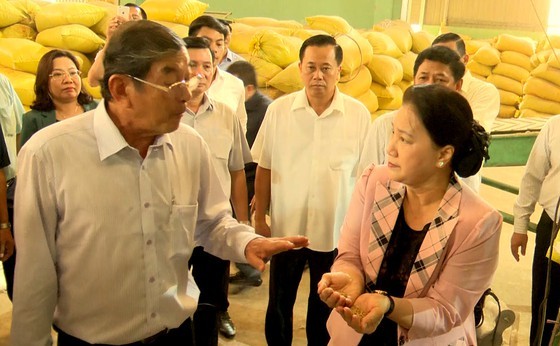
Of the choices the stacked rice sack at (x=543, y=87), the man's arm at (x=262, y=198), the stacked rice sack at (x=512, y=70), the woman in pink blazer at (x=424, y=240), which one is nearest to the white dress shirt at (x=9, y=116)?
the man's arm at (x=262, y=198)

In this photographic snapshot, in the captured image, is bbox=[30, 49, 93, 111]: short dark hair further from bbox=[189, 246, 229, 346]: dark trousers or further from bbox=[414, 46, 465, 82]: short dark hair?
bbox=[414, 46, 465, 82]: short dark hair

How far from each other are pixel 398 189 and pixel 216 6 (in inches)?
283

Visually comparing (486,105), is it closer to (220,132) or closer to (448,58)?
(448,58)

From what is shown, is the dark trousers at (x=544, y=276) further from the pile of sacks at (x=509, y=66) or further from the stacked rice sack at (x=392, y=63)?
the pile of sacks at (x=509, y=66)

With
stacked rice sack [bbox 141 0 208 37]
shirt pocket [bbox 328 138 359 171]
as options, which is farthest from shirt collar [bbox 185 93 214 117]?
stacked rice sack [bbox 141 0 208 37]

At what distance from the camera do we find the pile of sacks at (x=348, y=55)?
15.0 feet

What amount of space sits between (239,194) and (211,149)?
284 millimetres

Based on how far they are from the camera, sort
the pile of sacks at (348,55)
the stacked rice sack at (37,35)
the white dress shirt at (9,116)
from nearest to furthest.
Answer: the white dress shirt at (9,116)
the stacked rice sack at (37,35)
the pile of sacks at (348,55)

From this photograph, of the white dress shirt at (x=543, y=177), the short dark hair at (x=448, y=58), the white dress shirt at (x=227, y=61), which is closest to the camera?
the short dark hair at (x=448, y=58)

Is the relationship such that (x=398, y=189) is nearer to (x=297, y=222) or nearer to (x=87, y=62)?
(x=297, y=222)

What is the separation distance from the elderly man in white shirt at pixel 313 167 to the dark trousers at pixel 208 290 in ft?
0.81

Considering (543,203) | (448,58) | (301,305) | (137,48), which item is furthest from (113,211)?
(301,305)

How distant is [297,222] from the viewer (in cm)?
244

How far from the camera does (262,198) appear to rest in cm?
256
